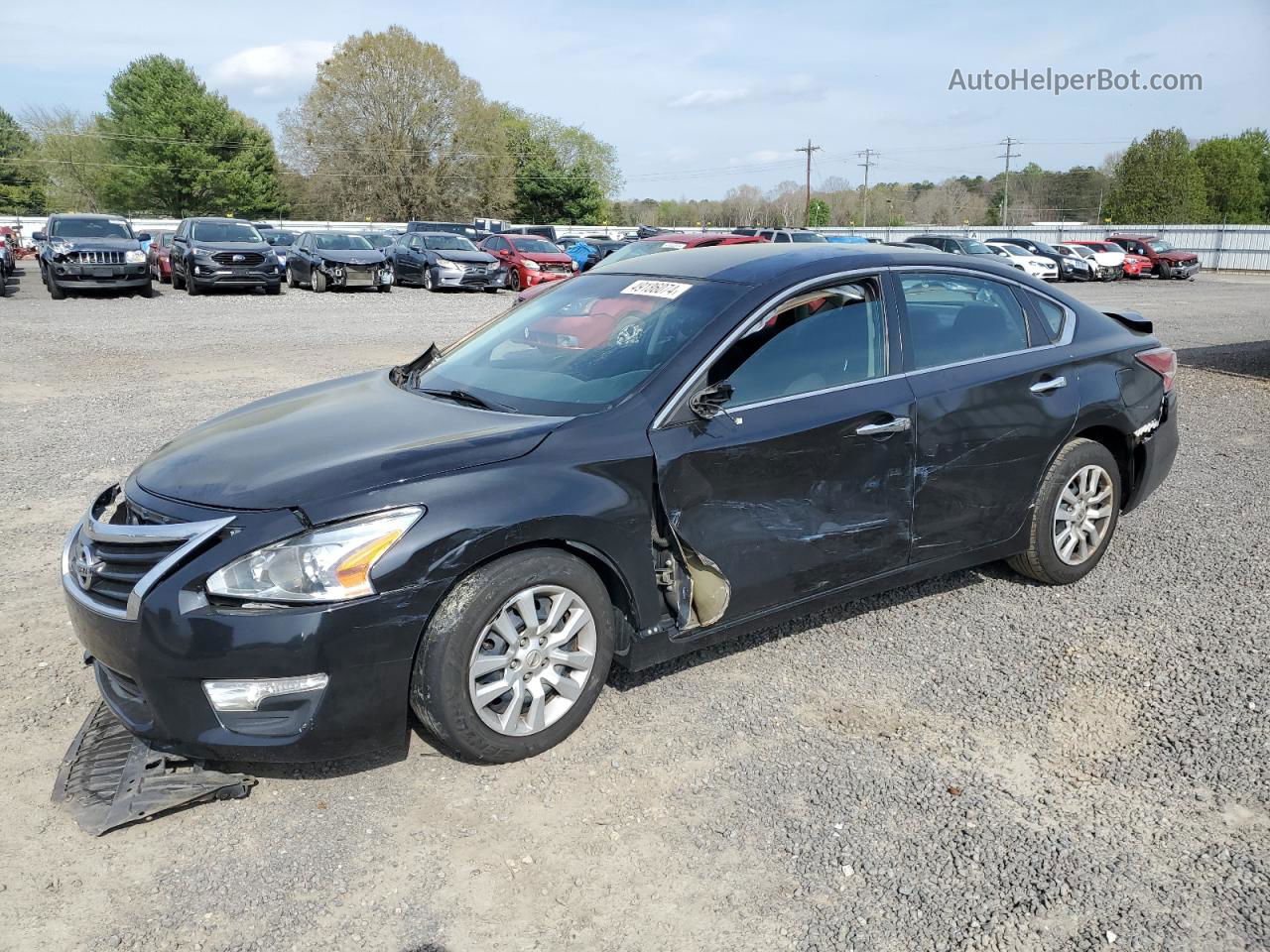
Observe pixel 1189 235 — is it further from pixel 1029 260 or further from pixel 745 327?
pixel 745 327

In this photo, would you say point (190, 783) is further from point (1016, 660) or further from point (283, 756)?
point (1016, 660)

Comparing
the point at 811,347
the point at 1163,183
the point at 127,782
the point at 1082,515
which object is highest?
the point at 1163,183

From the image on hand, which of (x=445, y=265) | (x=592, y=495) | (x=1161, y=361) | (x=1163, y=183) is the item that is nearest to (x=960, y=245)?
(x=445, y=265)

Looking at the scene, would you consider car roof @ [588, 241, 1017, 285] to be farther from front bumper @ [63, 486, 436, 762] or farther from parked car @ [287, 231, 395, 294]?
parked car @ [287, 231, 395, 294]

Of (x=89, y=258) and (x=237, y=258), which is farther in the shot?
(x=237, y=258)

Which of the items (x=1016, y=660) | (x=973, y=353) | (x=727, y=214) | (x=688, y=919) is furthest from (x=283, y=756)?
(x=727, y=214)

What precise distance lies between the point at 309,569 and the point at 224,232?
22.5 meters

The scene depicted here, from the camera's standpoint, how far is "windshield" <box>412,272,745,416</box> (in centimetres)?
379

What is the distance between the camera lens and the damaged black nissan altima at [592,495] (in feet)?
9.77

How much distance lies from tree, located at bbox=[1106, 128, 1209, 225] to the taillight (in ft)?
233

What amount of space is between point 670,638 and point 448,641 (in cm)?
90

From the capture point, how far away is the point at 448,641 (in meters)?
3.09

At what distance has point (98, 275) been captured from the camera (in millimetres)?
20719

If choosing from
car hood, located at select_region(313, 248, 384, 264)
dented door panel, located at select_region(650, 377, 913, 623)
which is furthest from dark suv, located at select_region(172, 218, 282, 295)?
dented door panel, located at select_region(650, 377, 913, 623)
